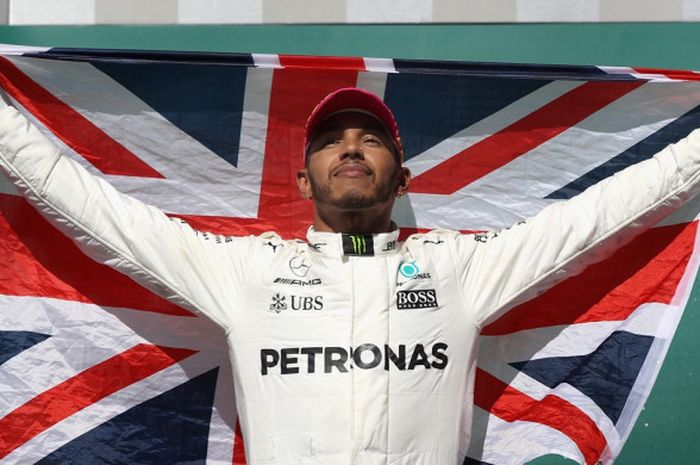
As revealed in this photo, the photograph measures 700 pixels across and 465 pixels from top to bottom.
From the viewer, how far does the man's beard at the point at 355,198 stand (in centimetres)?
233

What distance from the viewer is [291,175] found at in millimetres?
2637

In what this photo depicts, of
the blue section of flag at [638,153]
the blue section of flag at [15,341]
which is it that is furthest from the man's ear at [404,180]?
the blue section of flag at [15,341]

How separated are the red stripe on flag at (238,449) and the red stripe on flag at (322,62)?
89 cm

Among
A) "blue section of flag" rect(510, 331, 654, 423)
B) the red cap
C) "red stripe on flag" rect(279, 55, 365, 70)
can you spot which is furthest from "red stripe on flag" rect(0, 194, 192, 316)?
"blue section of flag" rect(510, 331, 654, 423)

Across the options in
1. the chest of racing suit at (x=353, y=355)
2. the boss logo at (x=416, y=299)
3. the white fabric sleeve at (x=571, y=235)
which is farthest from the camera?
the white fabric sleeve at (x=571, y=235)

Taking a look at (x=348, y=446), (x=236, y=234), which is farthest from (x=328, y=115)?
(x=348, y=446)

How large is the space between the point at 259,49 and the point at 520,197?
0.89 metres

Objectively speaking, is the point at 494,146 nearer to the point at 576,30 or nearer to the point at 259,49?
the point at 576,30

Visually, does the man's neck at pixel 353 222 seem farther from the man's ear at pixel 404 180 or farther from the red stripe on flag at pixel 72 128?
the red stripe on flag at pixel 72 128

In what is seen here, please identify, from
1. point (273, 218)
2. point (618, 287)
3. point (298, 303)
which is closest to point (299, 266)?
point (298, 303)

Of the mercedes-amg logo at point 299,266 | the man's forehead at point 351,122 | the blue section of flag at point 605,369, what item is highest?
the man's forehead at point 351,122

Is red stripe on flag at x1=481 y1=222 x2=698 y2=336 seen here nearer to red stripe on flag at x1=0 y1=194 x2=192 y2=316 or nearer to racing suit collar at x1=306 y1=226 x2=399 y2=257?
racing suit collar at x1=306 y1=226 x2=399 y2=257

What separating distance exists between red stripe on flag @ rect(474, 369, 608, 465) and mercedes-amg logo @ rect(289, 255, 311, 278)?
56 centimetres

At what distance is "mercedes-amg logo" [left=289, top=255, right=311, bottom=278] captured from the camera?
2.29 metres
